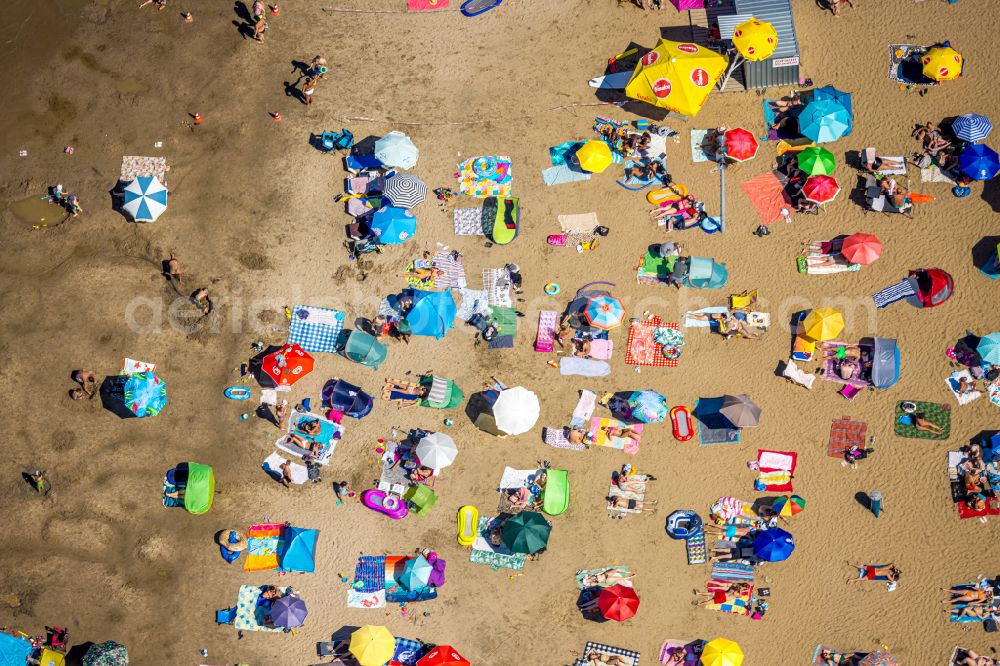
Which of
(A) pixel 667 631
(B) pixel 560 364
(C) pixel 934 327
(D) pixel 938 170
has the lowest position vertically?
(A) pixel 667 631

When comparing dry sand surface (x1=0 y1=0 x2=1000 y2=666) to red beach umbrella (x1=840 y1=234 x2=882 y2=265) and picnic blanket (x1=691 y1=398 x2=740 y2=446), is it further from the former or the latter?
red beach umbrella (x1=840 y1=234 x2=882 y2=265)

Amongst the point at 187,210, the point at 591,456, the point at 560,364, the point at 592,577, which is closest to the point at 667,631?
the point at 592,577

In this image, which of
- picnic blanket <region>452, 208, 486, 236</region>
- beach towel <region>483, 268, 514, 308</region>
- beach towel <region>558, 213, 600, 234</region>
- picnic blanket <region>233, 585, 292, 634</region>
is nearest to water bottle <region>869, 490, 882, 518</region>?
beach towel <region>558, 213, 600, 234</region>

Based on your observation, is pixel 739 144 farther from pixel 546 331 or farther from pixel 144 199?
pixel 144 199

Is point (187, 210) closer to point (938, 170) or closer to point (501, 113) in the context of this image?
point (501, 113)

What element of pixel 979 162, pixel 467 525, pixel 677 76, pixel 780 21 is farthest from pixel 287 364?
pixel 979 162
